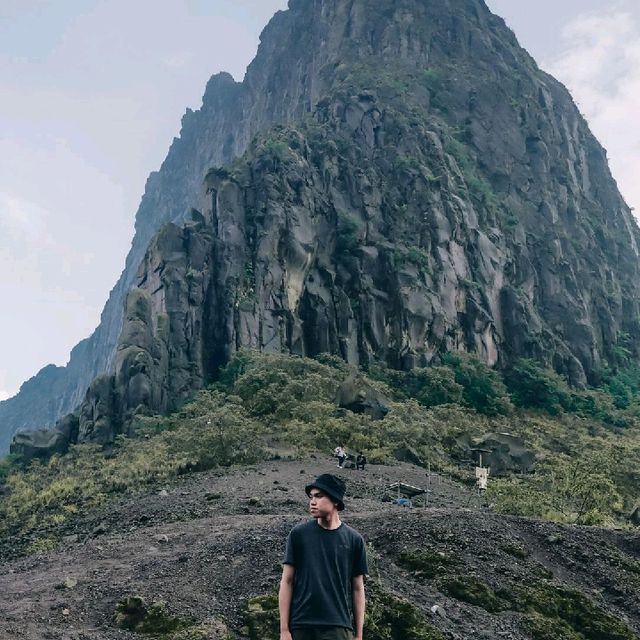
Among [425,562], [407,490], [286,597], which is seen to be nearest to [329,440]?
[407,490]

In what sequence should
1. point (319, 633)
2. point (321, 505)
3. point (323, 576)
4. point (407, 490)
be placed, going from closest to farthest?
point (319, 633)
point (323, 576)
point (321, 505)
point (407, 490)

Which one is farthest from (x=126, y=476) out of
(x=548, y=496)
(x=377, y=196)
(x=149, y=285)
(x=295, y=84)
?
(x=295, y=84)

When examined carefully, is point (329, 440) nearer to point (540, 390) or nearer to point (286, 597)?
point (286, 597)

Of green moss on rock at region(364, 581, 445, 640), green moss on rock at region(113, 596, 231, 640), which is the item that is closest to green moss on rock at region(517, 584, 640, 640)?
green moss on rock at region(364, 581, 445, 640)

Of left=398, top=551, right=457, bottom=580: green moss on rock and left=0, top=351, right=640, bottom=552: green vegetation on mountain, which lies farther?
left=0, top=351, right=640, bottom=552: green vegetation on mountain

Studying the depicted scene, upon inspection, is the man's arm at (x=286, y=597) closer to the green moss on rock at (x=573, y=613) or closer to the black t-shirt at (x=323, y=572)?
the black t-shirt at (x=323, y=572)

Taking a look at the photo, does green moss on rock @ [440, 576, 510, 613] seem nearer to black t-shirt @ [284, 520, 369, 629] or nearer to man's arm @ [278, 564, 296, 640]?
black t-shirt @ [284, 520, 369, 629]

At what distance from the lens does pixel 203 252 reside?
147ft

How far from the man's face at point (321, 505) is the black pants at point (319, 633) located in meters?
0.74

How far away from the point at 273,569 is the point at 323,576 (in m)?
5.08

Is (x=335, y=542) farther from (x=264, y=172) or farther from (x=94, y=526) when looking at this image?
(x=264, y=172)

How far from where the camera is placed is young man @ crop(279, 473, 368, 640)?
472 centimetres

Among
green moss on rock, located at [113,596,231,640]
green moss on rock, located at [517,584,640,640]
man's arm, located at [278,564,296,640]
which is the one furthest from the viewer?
green moss on rock, located at [517,584,640,640]

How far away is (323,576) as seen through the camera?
4793 millimetres
